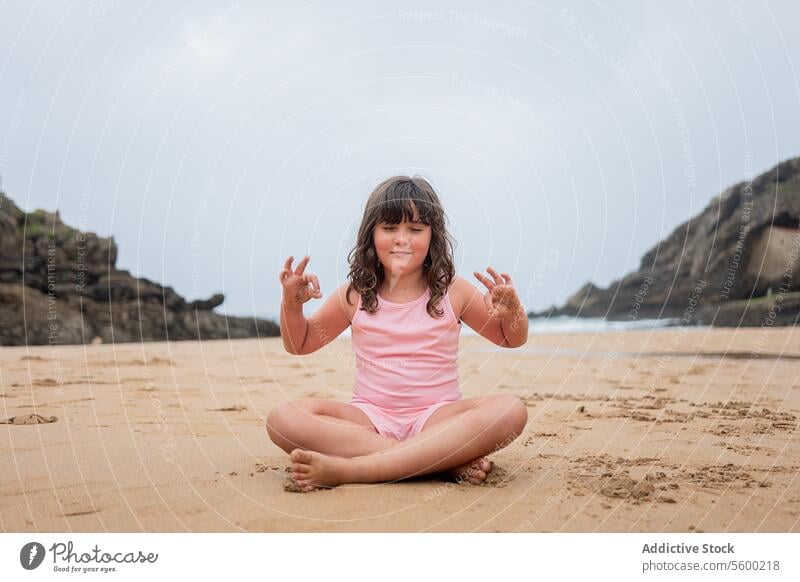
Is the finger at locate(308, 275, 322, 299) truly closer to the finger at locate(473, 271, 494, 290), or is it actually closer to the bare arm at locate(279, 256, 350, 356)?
the bare arm at locate(279, 256, 350, 356)

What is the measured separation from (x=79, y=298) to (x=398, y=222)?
12.3m

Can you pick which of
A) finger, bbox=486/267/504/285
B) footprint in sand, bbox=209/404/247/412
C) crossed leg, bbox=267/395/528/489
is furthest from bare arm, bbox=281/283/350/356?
footprint in sand, bbox=209/404/247/412

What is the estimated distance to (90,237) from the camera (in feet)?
47.5

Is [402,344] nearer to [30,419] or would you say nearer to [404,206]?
[404,206]

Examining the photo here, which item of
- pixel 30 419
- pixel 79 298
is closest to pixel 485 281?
pixel 30 419

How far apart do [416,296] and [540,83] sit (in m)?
1.97

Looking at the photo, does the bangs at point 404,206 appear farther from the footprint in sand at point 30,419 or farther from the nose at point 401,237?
the footprint in sand at point 30,419

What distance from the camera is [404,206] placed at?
314cm

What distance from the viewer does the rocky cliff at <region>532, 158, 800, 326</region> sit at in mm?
16203
